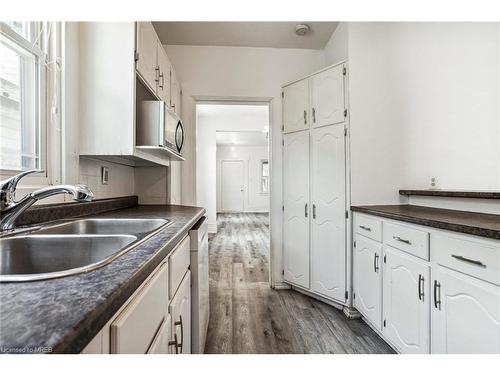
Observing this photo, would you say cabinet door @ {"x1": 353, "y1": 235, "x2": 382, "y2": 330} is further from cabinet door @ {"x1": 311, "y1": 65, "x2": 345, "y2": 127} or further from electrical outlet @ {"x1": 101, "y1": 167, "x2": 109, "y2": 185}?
electrical outlet @ {"x1": 101, "y1": 167, "x2": 109, "y2": 185}

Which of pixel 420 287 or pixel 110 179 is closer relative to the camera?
pixel 420 287

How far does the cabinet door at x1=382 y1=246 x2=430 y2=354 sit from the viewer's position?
1.38 metres

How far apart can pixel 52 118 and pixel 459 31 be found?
3230 mm

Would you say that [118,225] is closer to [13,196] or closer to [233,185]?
[13,196]

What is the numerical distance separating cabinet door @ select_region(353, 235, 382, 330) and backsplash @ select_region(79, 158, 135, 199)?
198 centimetres

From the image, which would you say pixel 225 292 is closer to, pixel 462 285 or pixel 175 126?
pixel 175 126

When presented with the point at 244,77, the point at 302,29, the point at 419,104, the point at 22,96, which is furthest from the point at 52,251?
the point at 419,104

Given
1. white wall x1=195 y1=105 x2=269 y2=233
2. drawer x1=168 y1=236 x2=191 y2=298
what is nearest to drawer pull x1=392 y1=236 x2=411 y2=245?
drawer x1=168 y1=236 x2=191 y2=298

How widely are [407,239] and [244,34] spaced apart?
232 cm

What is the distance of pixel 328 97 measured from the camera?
234cm
